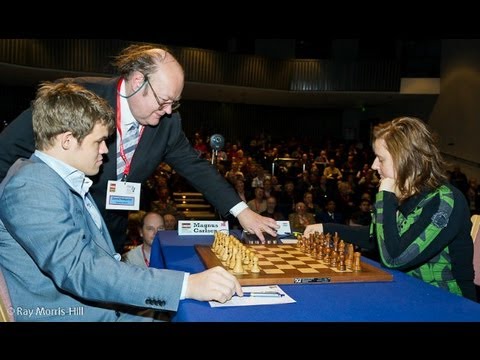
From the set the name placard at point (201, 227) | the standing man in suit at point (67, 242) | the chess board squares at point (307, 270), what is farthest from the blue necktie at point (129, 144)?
the chess board squares at point (307, 270)

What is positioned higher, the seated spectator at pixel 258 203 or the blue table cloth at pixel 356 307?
the blue table cloth at pixel 356 307

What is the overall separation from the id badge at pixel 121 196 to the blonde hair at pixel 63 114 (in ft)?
3.08

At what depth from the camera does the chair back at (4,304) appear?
1394 mm

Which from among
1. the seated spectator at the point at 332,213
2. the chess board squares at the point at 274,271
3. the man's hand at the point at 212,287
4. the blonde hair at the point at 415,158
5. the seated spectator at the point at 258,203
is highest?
the blonde hair at the point at 415,158

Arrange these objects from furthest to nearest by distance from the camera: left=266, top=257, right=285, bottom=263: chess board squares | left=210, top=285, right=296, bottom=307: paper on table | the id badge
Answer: the id badge → left=266, top=257, right=285, bottom=263: chess board squares → left=210, top=285, right=296, bottom=307: paper on table

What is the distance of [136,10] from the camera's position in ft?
5.70

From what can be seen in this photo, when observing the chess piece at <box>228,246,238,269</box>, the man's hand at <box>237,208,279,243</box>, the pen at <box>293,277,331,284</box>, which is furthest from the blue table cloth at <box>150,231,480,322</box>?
the man's hand at <box>237,208,279,243</box>

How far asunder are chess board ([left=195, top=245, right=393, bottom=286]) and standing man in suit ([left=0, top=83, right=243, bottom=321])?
1.08ft

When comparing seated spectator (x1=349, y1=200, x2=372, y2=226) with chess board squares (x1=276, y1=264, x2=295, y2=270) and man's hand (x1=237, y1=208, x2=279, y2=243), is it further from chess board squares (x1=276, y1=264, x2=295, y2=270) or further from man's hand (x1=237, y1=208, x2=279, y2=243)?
chess board squares (x1=276, y1=264, x2=295, y2=270)

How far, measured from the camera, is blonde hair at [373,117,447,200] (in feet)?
7.32

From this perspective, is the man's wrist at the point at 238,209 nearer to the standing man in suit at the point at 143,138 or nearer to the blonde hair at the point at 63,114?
the standing man in suit at the point at 143,138
